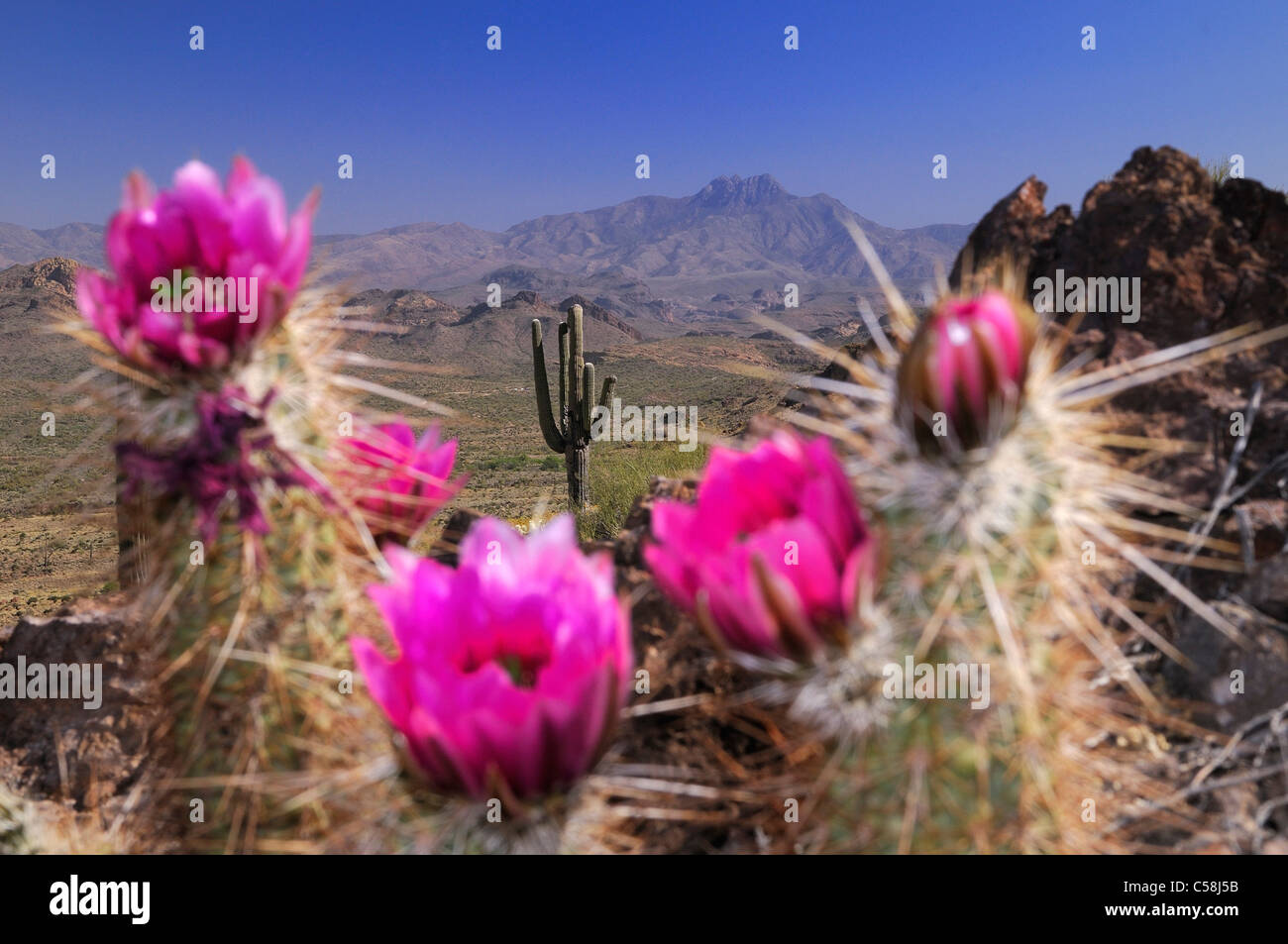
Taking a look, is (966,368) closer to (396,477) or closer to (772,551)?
(772,551)

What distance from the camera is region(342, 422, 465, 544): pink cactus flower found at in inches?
70.9

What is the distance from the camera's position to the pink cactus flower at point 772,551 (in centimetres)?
129

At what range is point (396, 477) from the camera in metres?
1.84

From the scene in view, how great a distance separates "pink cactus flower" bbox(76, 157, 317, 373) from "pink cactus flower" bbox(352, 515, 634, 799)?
1.61ft

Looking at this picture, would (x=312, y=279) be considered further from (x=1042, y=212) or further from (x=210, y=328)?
(x=1042, y=212)

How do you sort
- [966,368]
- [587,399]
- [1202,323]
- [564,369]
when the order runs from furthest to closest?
[587,399]
[564,369]
[1202,323]
[966,368]

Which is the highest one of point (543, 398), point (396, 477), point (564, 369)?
point (564, 369)

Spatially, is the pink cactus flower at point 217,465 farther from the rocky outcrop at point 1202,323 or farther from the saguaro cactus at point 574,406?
the saguaro cactus at point 574,406

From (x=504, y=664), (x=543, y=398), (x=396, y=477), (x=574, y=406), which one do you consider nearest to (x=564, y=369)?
(x=574, y=406)

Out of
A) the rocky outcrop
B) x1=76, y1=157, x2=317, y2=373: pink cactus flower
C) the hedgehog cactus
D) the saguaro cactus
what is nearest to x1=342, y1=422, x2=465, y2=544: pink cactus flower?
x1=76, y1=157, x2=317, y2=373: pink cactus flower

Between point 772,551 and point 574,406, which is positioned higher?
point 574,406

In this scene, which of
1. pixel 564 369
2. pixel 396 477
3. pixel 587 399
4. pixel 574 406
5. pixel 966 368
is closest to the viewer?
pixel 966 368

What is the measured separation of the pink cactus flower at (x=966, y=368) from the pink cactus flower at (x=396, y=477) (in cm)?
91

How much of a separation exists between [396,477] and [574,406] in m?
11.7
